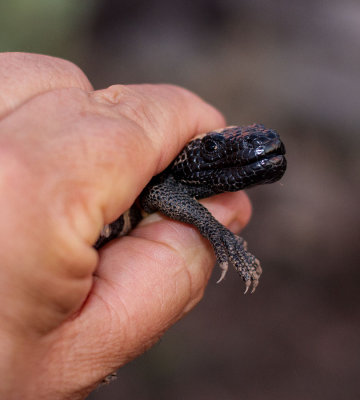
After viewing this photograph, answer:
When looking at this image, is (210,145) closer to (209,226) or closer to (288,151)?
(209,226)

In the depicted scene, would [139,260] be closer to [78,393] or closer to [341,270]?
[78,393]

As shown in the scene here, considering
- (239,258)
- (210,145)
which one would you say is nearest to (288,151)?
(210,145)

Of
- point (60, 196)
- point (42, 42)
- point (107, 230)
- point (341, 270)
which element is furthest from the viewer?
point (42, 42)

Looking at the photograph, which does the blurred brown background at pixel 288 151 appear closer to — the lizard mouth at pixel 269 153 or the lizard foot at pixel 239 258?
the lizard foot at pixel 239 258

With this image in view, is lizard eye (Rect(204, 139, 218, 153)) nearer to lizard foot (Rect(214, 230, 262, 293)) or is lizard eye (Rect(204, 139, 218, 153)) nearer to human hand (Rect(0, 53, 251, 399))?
human hand (Rect(0, 53, 251, 399))

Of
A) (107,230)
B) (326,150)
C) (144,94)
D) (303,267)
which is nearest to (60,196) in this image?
(144,94)
